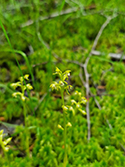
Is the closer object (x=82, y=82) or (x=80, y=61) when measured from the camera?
(x=82, y=82)

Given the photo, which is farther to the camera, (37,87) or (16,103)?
(37,87)

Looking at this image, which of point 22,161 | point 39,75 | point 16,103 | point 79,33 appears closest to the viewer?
point 22,161

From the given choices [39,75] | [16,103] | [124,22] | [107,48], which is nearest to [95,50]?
[107,48]

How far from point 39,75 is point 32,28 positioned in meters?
1.19

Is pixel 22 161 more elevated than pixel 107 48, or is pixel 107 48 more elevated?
pixel 107 48

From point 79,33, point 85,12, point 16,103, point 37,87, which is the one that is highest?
point 85,12

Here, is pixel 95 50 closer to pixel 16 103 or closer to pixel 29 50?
pixel 29 50

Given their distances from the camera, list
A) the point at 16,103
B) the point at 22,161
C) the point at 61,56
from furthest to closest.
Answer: the point at 61,56
the point at 16,103
the point at 22,161

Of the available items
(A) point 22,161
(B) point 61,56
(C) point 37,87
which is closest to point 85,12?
(B) point 61,56

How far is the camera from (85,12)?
3.32 m

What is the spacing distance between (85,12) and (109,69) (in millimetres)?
1699

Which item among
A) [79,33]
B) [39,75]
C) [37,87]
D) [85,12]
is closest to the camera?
[37,87]

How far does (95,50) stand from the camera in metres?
2.62

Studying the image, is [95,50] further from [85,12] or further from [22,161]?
[22,161]
